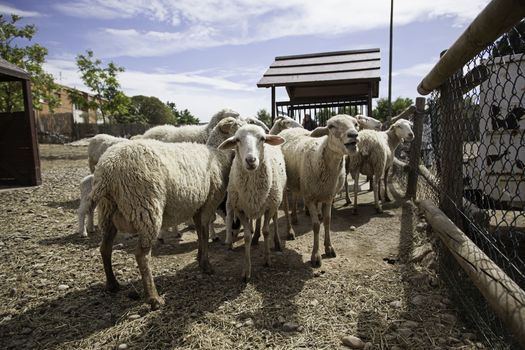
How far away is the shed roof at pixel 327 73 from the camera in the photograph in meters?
8.09

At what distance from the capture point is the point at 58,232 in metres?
5.02

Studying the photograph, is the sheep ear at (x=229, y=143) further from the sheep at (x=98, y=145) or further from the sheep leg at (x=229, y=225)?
the sheep at (x=98, y=145)

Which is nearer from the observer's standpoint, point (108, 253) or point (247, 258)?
point (108, 253)

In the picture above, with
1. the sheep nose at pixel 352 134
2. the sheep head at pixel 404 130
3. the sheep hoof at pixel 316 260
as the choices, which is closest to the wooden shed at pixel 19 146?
the sheep hoof at pixel 316 260

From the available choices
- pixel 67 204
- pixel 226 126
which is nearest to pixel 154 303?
pixel 226 126

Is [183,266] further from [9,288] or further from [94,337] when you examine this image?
[9,288]

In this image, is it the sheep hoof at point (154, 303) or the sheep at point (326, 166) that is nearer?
the sheep hoof at point (154, 303)

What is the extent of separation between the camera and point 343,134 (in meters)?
3.77

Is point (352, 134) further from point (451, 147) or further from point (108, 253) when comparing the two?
point (108, 253)

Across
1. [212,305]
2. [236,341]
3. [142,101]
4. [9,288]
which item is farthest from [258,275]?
[142,101]

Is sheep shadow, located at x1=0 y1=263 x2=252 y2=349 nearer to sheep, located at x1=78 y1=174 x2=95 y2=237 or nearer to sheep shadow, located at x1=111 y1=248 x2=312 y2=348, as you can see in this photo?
sheep shadow, located at x1=111 y1=248 x2=312 y2=348

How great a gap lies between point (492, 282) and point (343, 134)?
7.80ft

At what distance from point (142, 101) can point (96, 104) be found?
84.7 ft

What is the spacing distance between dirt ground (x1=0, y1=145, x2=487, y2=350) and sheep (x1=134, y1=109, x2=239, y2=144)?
233 cm
